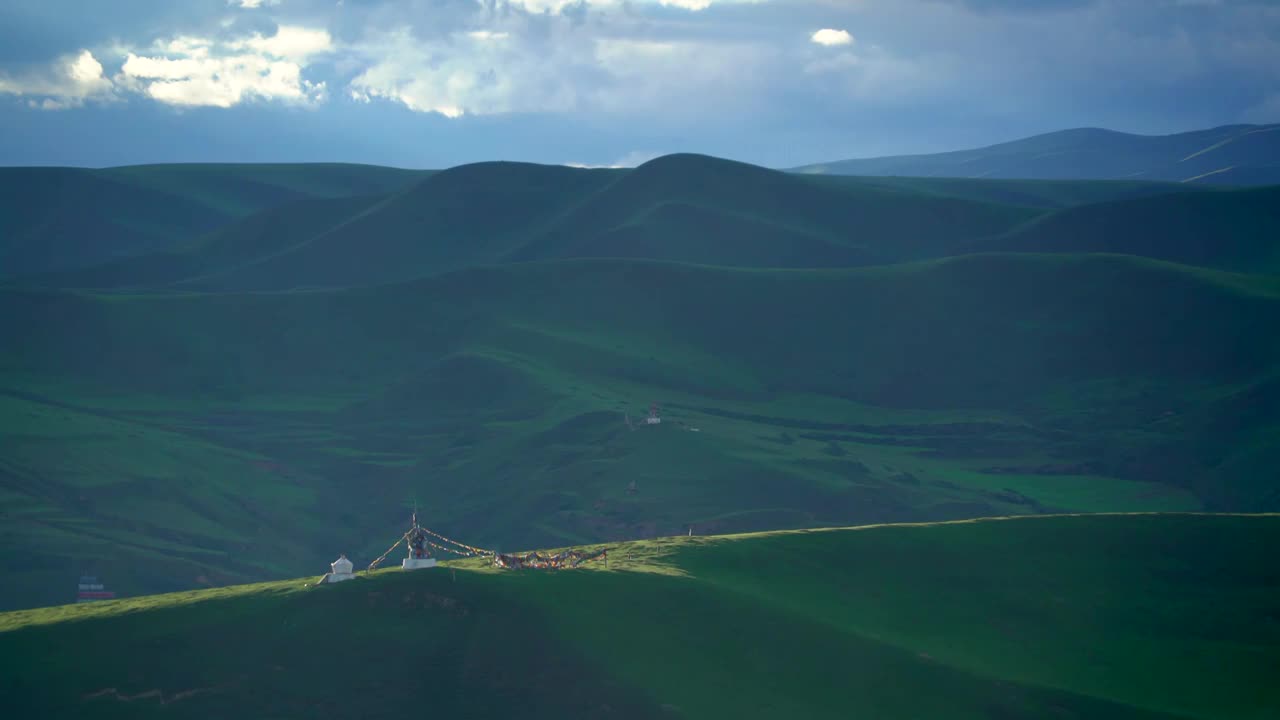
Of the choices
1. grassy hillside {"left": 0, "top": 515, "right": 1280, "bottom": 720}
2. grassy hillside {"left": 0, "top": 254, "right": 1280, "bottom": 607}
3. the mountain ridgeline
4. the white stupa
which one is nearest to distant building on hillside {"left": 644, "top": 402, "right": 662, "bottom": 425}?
grassy hillside {"left": 0, "top": 254, "right": 1280, "bottom": 607}

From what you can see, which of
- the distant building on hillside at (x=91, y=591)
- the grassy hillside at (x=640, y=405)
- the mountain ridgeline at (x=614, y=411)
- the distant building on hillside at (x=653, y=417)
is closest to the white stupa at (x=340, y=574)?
the distant building on hillside at (x=91, y=591)

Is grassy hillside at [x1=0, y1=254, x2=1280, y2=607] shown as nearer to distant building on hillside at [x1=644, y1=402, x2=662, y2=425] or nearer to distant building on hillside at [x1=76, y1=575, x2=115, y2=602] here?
distant building on hillside at [x1=644, y1=402, x2=662, y2=425]

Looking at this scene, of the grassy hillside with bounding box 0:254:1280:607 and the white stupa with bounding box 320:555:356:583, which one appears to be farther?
the grassy hillside with bounding box 0:254:1280:607

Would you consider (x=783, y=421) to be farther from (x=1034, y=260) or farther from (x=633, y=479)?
(x=1034, y=260)

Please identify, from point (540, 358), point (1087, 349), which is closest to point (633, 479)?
point (540, 358)

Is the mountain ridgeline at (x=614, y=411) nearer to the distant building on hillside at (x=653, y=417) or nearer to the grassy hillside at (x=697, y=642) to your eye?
the distant building on hillside at (x=653, y=417)

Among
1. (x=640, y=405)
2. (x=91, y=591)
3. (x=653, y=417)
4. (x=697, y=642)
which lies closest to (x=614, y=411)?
(x=653, y=417)
